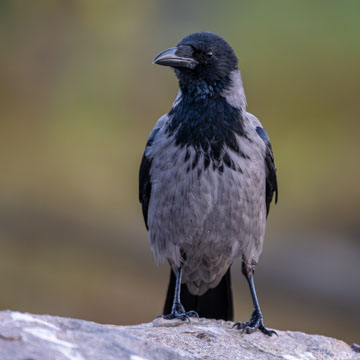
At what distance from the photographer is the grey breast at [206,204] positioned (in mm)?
4047

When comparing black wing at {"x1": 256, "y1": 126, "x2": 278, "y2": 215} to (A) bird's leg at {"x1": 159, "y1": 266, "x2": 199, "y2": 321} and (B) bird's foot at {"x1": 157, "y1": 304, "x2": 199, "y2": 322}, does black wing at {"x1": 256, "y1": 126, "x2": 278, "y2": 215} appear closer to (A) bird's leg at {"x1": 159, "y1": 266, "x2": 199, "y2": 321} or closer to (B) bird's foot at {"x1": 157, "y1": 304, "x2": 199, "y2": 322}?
(A) bird's leg at {"x1": 159, "y1": 266, "x2": 199, "y2": 321}

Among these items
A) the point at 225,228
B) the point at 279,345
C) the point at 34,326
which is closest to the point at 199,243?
the point at 225,228

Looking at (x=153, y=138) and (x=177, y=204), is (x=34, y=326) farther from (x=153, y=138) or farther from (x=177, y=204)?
(x=153, y=138)

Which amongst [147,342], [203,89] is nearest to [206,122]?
[203,89]

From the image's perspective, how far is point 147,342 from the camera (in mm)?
2773

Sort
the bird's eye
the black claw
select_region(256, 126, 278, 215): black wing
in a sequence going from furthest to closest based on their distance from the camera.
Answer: select_region(256, 126, 278, 215): black wing < the bird's eye < the black claw

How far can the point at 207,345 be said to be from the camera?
329 centimetres

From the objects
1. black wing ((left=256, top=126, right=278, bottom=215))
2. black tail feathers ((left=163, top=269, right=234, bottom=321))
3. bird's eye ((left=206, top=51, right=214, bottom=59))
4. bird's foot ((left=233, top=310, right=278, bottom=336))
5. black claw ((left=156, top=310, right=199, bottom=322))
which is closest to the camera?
bird's foot ((left=233, top=310, right=278, bottom=336))

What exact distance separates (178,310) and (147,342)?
1518 mm

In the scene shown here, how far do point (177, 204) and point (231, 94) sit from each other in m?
0.77

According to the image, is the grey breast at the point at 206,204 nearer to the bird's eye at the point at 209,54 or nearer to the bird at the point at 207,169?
the bird at the point at 207,169

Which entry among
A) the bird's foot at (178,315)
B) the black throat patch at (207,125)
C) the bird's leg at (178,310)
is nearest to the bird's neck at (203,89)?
the black throat patch at (207,125)

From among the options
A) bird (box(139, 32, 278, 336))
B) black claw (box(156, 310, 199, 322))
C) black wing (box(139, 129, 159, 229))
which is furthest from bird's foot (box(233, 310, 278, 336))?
black wing (box(139, 129, 159, 229))

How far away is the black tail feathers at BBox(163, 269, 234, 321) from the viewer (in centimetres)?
475
